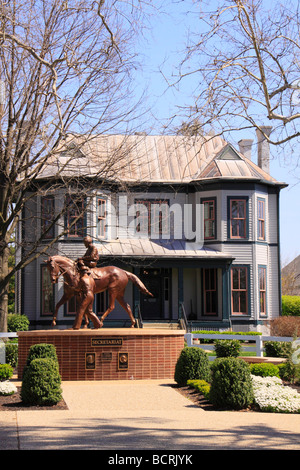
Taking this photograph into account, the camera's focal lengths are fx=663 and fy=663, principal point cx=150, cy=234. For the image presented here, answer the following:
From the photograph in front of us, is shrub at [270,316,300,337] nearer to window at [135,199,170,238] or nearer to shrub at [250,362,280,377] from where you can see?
window at [135,199,170,238]

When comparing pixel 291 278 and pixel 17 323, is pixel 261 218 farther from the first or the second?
pixel 291 278

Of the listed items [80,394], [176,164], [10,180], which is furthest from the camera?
[176,164]

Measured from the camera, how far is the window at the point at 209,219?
1229 inches

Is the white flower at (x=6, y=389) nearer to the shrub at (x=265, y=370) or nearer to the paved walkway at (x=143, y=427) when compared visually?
the paved walkway at (x=143, y=427)

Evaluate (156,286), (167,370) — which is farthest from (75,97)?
(156,286)

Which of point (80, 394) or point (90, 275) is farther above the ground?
point (90, 275)

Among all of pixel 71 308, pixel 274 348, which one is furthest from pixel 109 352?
pixel 71 308

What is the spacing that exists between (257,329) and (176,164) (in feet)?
30.4

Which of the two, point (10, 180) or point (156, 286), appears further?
point (156, 286)

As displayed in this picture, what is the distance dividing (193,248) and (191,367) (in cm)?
1647

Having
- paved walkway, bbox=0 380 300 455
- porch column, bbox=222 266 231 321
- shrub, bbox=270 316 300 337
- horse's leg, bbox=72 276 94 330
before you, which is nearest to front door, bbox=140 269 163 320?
porch column, bbox=222 266 231 321

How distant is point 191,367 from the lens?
14.8 meters

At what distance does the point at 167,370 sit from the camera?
55.3ft

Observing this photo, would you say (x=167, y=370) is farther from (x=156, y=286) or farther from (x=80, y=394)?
(x=156, y=286)
